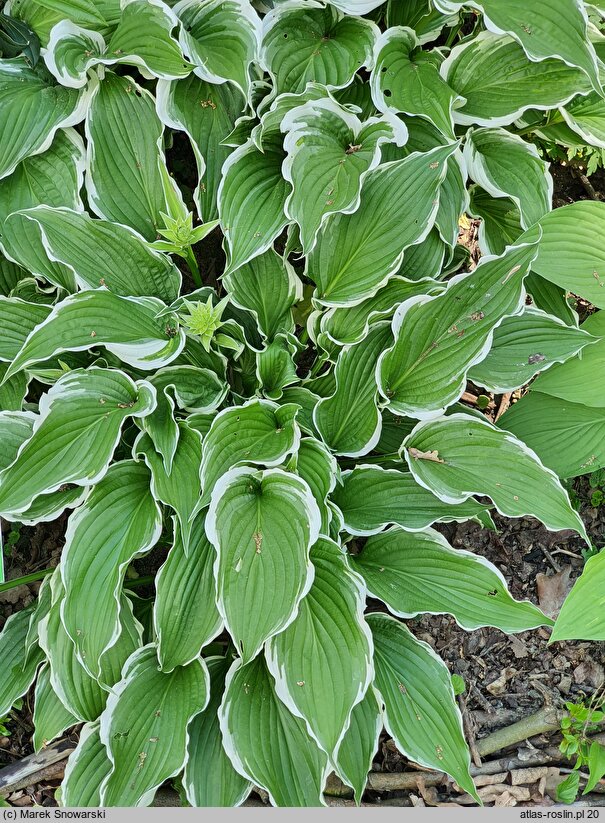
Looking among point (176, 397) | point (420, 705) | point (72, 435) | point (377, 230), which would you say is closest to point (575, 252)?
point (377, 230)

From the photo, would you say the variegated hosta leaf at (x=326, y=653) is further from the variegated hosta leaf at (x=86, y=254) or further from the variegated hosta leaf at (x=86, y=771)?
the variegated hosta leaf at (x=86, y=254)

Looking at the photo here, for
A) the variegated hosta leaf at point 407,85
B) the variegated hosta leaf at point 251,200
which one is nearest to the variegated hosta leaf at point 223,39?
the variegated hosta leaf at point 251,200

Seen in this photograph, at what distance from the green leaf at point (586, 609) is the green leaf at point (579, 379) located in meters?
0.35

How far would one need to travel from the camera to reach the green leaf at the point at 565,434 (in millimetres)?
1508

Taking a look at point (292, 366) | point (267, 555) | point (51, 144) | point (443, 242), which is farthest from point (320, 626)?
point (51, 144)

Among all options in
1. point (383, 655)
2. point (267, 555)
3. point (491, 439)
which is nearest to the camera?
point (267, 555)

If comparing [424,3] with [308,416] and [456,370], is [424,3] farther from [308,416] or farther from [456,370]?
[308,416]

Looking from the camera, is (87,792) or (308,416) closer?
(87,792)

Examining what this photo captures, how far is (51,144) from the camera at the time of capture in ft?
4.78

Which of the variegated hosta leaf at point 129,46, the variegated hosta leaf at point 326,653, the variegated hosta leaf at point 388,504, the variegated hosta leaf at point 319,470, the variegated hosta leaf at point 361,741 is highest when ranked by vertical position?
the variegated hosta leaf at point 129,46

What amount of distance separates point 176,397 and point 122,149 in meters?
0.56

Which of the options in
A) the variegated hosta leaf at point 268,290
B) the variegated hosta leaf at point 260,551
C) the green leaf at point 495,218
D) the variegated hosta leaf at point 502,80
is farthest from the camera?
the green leaf at point 495,218

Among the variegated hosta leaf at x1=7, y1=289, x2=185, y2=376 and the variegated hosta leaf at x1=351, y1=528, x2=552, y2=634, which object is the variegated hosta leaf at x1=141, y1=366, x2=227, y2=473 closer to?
the variegated hosta leaf at x1=7, y1=289, x2=185, y2=376

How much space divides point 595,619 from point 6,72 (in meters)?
1.73
